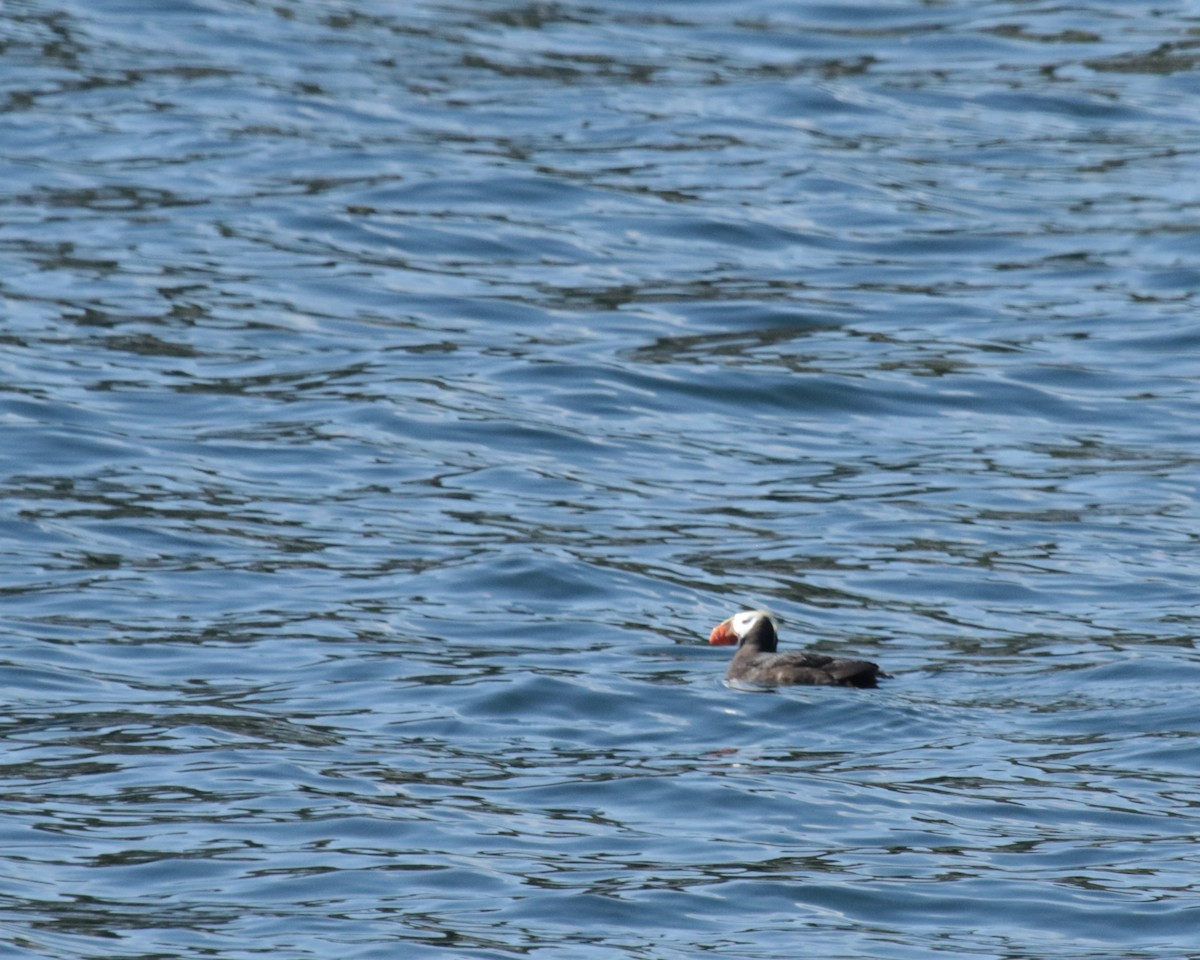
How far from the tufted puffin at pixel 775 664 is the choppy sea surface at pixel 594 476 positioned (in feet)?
0.38

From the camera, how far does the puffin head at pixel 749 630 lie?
12.4m

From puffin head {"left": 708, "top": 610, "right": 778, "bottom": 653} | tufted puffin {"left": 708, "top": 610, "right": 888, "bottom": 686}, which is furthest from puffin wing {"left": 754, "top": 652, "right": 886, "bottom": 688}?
puffin head {"left": 708, "top": 610, "right": 778, "bottom": 653}

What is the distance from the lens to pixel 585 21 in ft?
85.5

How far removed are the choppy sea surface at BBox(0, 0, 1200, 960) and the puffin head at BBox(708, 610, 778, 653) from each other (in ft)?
0.67

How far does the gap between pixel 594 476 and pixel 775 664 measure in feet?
13.1

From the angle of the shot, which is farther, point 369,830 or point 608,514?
point 608,514

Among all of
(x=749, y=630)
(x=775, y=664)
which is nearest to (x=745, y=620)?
(x=749, y=630)

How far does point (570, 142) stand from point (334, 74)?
10.00 feet

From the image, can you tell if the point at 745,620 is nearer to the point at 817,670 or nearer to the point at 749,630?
the point at 749,630

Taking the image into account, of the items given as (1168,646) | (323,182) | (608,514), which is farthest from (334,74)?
(1168,646)

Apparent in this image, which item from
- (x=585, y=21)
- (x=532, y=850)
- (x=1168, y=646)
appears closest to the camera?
(x=532, y=850)

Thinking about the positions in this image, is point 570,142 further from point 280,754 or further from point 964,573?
point 280,754

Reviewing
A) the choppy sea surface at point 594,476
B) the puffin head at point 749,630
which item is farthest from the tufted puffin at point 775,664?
the choppy sea surface at point 594,476

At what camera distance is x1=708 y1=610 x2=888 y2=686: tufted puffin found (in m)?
11.6
